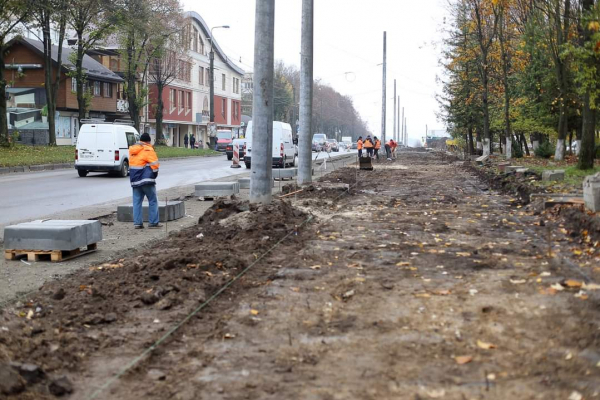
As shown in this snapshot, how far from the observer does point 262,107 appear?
1526 centimetres

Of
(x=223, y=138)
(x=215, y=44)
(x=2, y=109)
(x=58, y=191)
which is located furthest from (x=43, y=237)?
(x=215, y=44)

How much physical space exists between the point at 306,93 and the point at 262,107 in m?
9.47

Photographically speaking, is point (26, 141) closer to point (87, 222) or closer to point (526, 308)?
point (87, 222)

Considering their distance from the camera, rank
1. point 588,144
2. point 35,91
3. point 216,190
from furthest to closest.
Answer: point 35,91, point 588,144, point 216,190

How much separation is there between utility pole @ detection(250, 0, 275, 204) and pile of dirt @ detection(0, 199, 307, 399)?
3.83 meters

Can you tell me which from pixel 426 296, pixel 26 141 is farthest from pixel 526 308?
pixel 26 141

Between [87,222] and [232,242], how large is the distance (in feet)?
6.97

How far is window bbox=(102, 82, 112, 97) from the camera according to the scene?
2719 inches

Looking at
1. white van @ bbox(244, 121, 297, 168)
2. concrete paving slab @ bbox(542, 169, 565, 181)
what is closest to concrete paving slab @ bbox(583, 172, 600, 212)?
concrete paving slab @ bbox(542, 169, 565, 181)

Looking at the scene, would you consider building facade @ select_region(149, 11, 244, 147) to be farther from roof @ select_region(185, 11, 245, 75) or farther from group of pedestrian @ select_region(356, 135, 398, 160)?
group of pedestrian @ select_region(356, 135, 398, 160)

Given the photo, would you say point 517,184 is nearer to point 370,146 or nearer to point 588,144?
point 588,144

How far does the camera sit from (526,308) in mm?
6648

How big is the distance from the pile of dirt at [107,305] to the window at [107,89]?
60.8 m

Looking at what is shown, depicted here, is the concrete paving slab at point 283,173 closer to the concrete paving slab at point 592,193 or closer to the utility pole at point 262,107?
the utility pole at point 262,107
